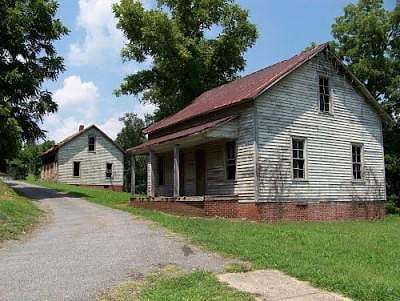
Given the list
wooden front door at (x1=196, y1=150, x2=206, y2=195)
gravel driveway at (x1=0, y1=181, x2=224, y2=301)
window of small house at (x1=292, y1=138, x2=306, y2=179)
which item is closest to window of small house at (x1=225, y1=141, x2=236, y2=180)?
wooden front door at (x1=196, y1=150, x2=206, y2=195)

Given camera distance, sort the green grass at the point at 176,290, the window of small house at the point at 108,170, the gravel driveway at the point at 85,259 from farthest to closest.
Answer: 1. the window of small house at the point at 108,170
2. the gravel driveway at the point at 85,259
3. the green grass at the point at 176,290

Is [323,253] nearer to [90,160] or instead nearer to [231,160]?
[231,160]

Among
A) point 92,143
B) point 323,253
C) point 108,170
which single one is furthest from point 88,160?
point 323,253

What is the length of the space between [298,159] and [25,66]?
17763 millimetres

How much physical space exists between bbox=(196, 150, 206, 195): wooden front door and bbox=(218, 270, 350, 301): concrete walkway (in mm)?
15017

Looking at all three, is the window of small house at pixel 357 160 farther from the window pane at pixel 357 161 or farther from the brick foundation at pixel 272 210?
the brick foundation at pixel 272 210

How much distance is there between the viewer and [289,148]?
67.1ft

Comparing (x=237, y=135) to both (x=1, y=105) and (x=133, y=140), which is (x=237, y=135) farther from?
(x=133, y=140)

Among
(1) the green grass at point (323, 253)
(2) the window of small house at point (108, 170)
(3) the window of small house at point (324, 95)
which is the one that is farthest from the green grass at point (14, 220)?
(2) the window of small house at point (108, 170)

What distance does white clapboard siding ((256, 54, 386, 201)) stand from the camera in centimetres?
1984

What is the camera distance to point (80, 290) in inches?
289

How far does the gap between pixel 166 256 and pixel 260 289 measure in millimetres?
3096

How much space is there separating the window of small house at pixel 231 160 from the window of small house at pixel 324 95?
4.42 meters

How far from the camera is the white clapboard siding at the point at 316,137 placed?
1984 centimetres
